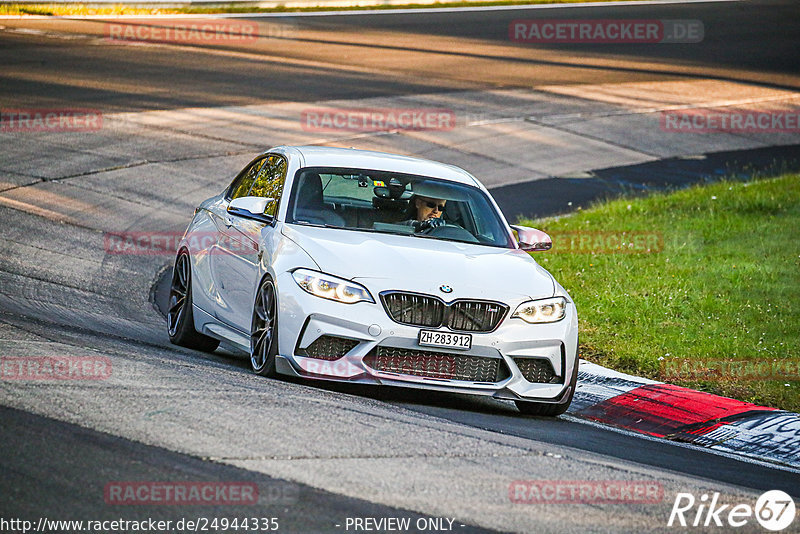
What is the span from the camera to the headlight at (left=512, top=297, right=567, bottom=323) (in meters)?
8.22

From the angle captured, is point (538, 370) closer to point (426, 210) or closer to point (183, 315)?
point (426, 210)

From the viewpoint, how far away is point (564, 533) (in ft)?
17.5

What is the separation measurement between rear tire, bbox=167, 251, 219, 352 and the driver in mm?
1969

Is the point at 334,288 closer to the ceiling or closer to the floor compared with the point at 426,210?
closer to the floor

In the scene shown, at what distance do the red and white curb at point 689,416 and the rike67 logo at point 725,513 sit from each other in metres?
2.03

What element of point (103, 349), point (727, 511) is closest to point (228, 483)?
point (727, 511)

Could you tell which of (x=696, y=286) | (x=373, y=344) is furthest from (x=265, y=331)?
(x=696, y=286)

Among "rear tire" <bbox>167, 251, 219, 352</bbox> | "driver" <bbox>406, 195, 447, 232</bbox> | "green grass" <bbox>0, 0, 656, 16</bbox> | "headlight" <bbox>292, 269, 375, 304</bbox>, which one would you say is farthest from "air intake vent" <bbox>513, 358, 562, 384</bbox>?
"green grass" <bbox>0, 0, 656, 16</bbox>

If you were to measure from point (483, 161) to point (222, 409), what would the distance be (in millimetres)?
15269

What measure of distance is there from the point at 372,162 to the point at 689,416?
311 centimetres

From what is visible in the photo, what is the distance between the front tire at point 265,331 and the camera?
8156 millimetres

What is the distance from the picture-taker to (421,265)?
324 inches

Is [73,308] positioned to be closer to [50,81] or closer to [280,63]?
[50,81]

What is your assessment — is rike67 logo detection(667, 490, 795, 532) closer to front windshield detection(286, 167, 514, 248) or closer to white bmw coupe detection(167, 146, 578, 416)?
white bmw coupe detection(167, 146, 578, 416)
